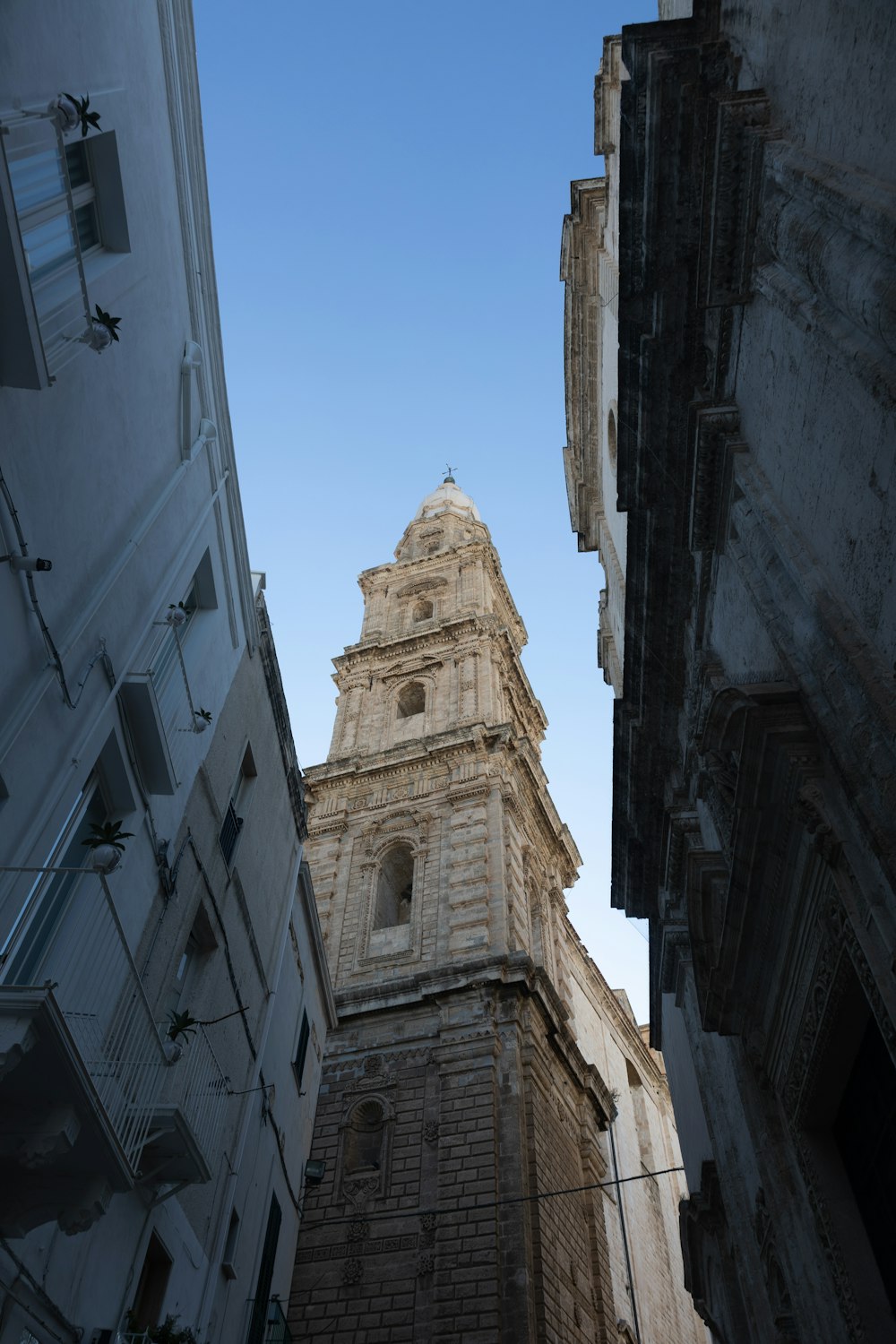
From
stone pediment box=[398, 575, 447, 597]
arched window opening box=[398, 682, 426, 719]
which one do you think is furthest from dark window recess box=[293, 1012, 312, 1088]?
stone pediment box=[398, 575, 447, 597]

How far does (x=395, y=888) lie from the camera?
27.3 metres

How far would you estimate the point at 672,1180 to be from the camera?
1325 inches

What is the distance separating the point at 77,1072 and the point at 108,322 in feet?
16.3

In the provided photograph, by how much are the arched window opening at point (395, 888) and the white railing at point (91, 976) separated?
18612mm

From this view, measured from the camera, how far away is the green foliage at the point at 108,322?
22.7 ft

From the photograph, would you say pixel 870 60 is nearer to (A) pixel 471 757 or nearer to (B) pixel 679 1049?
(B) pixel 679 1049

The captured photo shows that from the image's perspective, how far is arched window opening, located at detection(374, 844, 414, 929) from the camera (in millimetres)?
26031

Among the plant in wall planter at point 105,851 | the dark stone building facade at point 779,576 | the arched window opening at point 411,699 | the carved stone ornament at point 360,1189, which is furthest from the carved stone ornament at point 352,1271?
the arched window opening at point 411,699

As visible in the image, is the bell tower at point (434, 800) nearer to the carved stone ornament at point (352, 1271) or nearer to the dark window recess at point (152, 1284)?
the carved stone ornament at point (352, 1271)

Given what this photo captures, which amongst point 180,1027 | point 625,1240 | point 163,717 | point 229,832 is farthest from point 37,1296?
point 625,1240

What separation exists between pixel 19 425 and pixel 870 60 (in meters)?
5.76

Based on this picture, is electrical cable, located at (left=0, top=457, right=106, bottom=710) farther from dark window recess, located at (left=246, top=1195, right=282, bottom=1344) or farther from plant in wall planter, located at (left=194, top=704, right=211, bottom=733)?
dark window recess, located at (left=246, top=1195, right=282, bottom=1344)

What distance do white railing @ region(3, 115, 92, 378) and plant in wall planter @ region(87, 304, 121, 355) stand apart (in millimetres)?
27

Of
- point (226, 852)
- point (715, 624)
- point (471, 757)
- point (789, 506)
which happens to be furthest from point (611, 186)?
point (471, 757)
